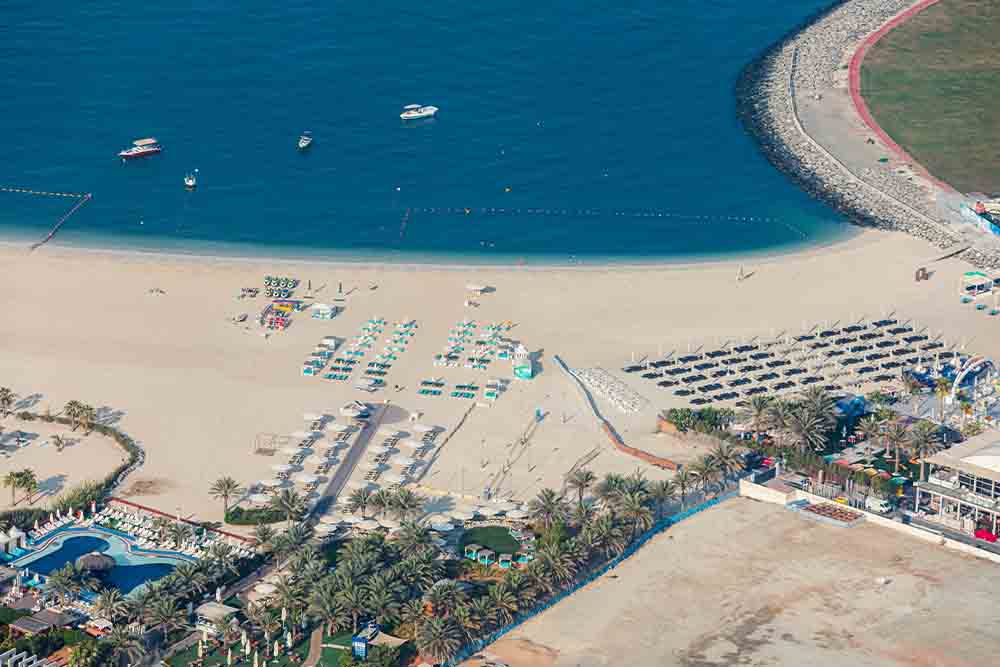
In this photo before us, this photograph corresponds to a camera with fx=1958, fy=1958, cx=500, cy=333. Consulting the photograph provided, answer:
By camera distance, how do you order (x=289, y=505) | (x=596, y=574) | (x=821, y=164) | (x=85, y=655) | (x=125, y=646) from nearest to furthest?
1. (x=85, y=655)
2. (x=125, y=646)
3. (x=596, y=574)
4. (x=289, y=505)
5. (x=821, y=164)

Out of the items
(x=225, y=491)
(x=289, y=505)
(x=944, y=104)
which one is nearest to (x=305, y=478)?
(x=225, y=491)

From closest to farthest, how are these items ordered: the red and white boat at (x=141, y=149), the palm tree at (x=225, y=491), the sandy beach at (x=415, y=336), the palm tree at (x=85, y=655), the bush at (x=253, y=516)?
the palm tree at (x=85, y=655)
the bush at (x=253, y=516)
the palm tree at (x=225, y=491)
the sandy beach at (x=415, y=336)
the red and white boat at (x=141, y=149)

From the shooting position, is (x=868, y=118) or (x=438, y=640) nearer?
(x=438, y=640)

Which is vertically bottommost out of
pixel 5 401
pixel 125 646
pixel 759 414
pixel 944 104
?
pixel 125 646

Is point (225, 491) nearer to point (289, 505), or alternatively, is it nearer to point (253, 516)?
point (253, 516)

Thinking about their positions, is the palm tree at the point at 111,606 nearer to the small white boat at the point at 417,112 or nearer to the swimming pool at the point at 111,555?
the swimming pool at the point at 111,555

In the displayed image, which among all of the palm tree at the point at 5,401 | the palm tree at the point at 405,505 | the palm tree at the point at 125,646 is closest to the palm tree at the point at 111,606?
the palm tree at the point at 125,646

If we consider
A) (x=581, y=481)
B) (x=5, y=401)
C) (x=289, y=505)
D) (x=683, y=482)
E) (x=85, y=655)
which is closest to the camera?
(x=85, y=655)
